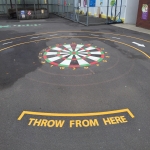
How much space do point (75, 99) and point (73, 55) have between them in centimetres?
381

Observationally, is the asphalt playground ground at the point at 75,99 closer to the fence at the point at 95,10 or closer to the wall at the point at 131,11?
the fence at the point at 95,10

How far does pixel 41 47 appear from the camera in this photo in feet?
33.8

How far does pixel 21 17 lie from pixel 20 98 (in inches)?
766

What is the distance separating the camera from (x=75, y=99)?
5.36 metres

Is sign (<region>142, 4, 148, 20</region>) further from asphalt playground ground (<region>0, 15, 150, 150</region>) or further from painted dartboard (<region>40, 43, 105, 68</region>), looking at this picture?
painted dartboard (<region>40, 43, 105, 68</region>)

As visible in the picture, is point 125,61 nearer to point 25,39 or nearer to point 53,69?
point 53,69

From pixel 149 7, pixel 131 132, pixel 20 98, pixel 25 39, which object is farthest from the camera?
pixel 149 7

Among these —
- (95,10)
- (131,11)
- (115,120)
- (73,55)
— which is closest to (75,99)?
(115,120)

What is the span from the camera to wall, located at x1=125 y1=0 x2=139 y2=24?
698 inches

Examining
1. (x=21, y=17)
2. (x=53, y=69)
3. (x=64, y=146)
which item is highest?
(x=21, y=17)

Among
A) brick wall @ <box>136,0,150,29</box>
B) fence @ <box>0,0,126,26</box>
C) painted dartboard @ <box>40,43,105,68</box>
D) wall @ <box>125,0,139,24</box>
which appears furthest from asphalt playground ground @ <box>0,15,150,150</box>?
wall @ <box>125,0,139,24</box>

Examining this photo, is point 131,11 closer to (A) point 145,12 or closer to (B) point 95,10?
(A) point 145,12

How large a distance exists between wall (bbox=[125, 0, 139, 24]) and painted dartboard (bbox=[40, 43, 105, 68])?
10009 mm

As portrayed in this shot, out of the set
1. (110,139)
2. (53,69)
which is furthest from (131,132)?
(53,69)
